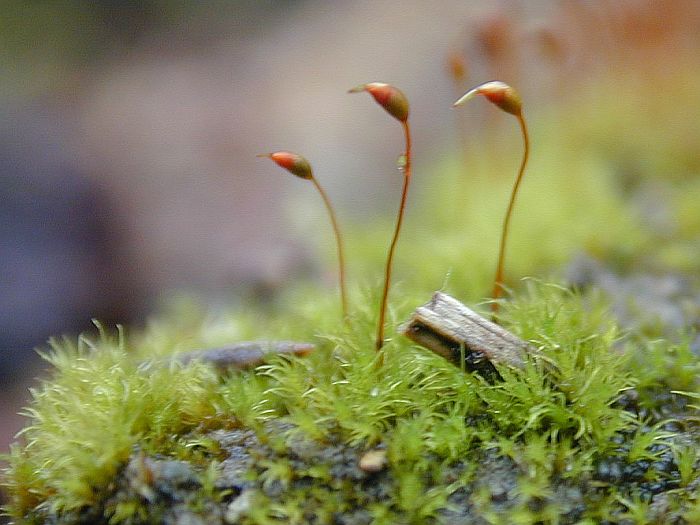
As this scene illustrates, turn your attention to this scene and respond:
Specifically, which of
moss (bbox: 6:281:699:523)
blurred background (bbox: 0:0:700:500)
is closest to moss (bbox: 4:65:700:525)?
moss (bbox: 6:281:699:523)

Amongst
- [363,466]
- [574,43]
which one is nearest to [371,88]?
[363,466]

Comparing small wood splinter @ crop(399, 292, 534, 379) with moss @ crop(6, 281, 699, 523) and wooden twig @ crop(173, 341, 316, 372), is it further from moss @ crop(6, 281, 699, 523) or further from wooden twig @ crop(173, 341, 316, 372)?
wooden twig @ crop(173, 341, 316, 372)

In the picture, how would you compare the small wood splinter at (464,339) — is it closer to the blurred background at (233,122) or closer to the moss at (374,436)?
the moss at (374,436)

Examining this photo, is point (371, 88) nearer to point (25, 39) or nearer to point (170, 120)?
point (170, 120)

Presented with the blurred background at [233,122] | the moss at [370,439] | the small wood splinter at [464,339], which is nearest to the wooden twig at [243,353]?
the moss at [370,439]

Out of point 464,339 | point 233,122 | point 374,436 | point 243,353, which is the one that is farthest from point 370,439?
point 233,122

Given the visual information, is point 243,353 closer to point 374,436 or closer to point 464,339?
point 374,436
